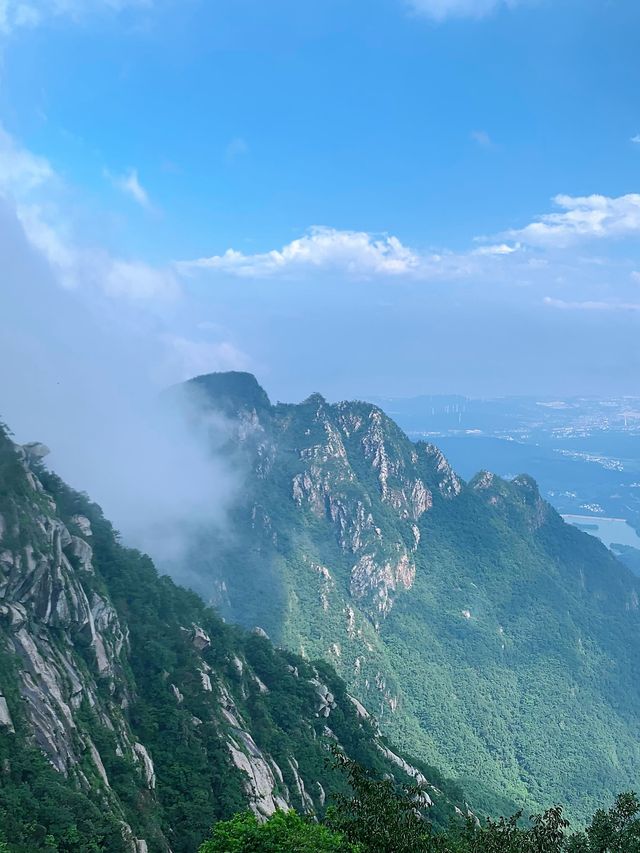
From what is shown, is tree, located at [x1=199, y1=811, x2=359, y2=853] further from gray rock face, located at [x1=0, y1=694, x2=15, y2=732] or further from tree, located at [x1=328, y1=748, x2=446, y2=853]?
gray rock face, located at [x1=0, y1=694, x2=15, y2=732]

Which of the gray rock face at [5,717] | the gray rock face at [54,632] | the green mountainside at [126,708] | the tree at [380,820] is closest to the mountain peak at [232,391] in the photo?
the green mountainside at [126,708]

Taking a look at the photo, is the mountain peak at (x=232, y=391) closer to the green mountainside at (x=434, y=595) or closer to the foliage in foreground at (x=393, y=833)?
the green mountainside at (x=434, y=595)

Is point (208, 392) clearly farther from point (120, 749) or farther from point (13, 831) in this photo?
point (13, 831)

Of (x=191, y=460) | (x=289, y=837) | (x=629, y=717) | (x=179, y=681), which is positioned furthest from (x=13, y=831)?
(x=629, y=717)

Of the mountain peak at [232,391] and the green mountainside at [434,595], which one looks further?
the mountain peak at [232,391]

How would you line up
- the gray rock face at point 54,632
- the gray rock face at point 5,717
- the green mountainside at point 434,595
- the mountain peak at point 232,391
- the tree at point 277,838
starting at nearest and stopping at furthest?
the tree at point 277,838
the gray rock face at point 5,717
the gray rock face at point 54,632
the green mountainside at point 434,595
the mountain peak at point 232,391
